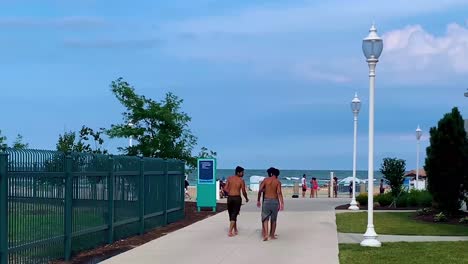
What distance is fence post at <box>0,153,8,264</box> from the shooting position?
10195mm

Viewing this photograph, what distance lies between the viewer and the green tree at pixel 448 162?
22828mm

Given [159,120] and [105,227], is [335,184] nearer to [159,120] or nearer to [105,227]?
[159,120]

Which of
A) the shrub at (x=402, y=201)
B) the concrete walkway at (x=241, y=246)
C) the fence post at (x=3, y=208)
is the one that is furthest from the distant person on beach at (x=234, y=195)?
the shrub at (x=402, y=201)

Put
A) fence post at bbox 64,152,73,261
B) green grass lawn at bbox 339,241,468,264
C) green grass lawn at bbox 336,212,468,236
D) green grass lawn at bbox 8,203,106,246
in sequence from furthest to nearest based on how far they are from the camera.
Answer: green grass lawn at bbox 336,212,468,236 → green grass lawn at bbox 339,241,468,264 → fence post at bbox 64,152,73,261 → green grass lawn at bbox 8,203,106,246

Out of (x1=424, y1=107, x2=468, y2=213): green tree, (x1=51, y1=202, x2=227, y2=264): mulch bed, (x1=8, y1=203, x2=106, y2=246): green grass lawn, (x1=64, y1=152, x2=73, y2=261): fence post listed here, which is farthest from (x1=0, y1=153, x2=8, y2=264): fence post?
(x1=424, y1=107, x2=468, y2=213): green tree

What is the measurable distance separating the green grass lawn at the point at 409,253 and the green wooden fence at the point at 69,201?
5108 millimetres

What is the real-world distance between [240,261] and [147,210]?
259 inches

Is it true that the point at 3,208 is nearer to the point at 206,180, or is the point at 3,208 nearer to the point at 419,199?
the point at 206,180

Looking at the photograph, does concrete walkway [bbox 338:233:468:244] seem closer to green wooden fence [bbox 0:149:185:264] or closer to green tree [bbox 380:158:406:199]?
green wooden fence [bbox 0:149:185:264]

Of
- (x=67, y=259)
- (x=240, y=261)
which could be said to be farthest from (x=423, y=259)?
(x=67, y=259)

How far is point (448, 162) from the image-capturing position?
22906 mm

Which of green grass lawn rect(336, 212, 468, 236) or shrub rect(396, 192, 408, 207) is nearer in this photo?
green grass lawn rect(336, 212, 468, 236)

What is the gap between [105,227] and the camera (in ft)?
51.4

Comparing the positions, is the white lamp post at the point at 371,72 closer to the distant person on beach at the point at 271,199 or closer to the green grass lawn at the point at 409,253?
the green grass lawn at the point at 409,253
